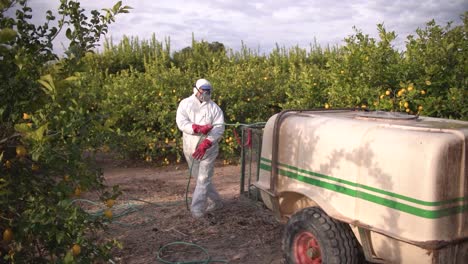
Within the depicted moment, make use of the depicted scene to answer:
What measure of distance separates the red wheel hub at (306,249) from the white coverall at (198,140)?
223 centimetres

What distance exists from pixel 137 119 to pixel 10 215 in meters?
7.46

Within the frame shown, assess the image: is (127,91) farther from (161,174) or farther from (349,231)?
(349,231)

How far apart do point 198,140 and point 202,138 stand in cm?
7

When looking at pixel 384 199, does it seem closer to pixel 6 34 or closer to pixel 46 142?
pixel 46 142

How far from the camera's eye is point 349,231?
11.6 ft

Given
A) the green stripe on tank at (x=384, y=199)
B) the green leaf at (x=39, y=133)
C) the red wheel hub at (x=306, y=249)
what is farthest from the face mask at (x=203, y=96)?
the green leaf at (x=39, y=133)

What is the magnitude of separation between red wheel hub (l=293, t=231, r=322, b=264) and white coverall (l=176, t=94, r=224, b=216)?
2.23 m

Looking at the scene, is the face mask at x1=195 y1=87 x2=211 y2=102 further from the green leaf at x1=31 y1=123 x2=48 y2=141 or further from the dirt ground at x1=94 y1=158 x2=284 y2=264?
the green leaf at x1=31 y1=123 x2=48 y2=141

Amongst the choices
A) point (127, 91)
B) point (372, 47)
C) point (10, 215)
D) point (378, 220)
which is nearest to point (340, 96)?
point (372, 47)

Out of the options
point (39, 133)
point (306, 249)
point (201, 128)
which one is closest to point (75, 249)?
point (39, 133)

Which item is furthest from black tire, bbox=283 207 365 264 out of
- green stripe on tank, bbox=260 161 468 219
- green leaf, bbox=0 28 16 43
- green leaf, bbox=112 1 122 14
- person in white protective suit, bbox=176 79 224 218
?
green leaf, bbox=0 28 16 43

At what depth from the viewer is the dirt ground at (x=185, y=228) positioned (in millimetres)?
4668

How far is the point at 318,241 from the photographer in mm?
3539

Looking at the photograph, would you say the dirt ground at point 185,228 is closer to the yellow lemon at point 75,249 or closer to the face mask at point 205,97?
the face mask at point 205,97
